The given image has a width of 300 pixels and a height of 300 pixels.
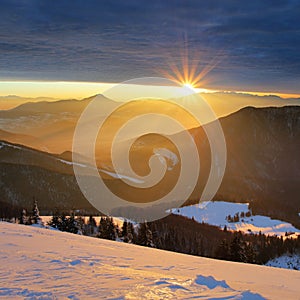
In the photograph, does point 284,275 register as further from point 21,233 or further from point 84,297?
point 21,233

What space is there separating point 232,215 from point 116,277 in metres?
143

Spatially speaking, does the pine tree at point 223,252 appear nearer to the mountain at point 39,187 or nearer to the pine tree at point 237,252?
the pine tree at point 237,252

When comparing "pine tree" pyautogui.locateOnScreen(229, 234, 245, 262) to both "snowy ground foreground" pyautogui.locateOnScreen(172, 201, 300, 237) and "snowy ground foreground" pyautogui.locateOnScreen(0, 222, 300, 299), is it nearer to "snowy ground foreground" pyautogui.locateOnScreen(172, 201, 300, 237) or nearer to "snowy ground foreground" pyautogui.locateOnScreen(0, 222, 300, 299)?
"snowy ground foreground" pyautogui.locateOnScreen(0, 222, 300, 299)

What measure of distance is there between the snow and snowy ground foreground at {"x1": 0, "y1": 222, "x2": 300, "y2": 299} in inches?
3199

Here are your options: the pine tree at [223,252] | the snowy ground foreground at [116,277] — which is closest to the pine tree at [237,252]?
the pine tree at [223,252]

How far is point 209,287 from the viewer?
41.4 feet

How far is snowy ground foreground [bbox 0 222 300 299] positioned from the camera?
37.3 ft

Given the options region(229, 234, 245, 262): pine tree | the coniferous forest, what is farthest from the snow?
region(229, 234, 245, 262): pine tree

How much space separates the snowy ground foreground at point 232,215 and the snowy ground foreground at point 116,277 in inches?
4625

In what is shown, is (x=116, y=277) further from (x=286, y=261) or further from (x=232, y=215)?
(x=232, y=215)

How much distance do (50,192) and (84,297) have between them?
566 feet

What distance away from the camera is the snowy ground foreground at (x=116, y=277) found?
11.4 meters

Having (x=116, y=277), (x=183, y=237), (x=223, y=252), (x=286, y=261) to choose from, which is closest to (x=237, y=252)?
(x=223, y=252)

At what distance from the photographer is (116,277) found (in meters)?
13.4
